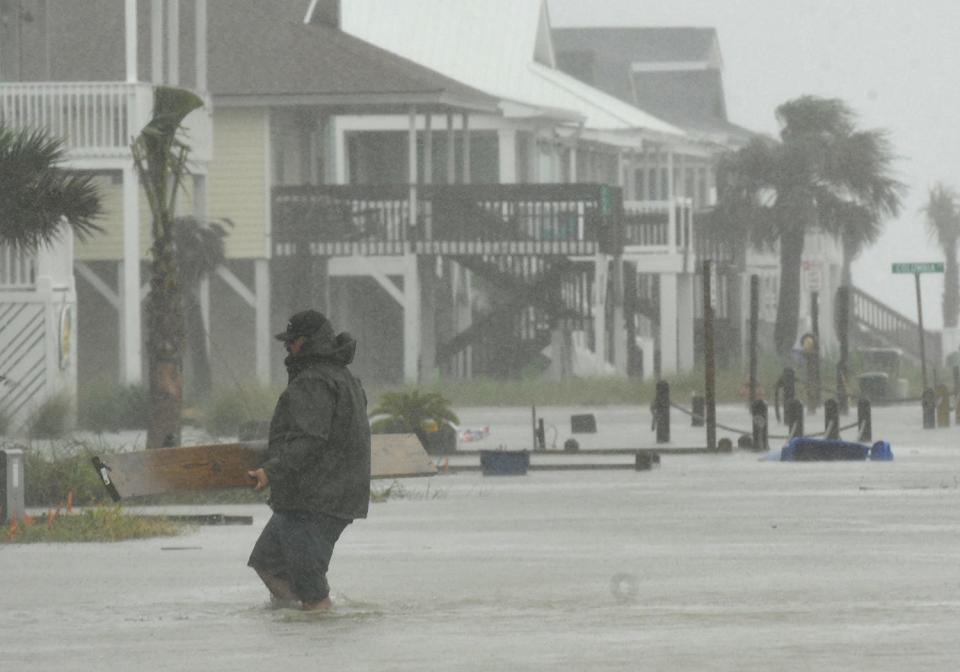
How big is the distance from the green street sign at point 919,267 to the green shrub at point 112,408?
1059 cm

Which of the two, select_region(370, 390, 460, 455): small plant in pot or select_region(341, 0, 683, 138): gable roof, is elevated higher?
select_region(341, 0, 683, 138): gable roof

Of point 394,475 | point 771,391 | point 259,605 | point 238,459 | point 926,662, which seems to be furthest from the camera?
point 771,391

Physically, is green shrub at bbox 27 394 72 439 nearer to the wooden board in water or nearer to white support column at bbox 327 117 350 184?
the wooden board in water

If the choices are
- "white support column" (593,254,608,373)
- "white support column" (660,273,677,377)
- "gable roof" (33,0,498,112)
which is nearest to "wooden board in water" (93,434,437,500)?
"gable roof" (33,0,498,112)

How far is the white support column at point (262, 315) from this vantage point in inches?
2169

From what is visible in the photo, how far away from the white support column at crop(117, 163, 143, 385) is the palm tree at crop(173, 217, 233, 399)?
4.35 ft

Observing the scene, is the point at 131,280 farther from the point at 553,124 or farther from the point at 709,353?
the point at 553,124

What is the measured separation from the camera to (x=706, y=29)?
99.1 m

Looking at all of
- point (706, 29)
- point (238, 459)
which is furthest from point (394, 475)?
point (706, 29)

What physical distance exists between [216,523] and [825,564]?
20.3 ft

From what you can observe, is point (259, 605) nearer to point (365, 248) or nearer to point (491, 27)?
point (365, 248)

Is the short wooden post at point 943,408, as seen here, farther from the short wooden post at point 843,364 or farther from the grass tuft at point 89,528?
the grass tuft at point 89,528

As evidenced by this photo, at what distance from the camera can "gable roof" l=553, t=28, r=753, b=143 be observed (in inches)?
3376

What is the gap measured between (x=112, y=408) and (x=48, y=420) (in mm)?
5034
